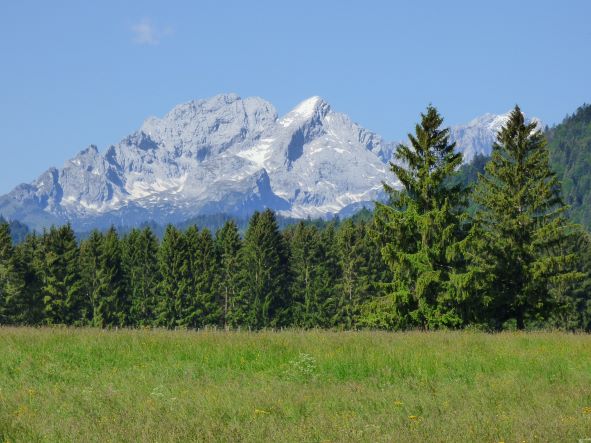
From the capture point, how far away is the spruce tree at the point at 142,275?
7575 cm

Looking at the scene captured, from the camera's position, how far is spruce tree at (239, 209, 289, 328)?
7419cm

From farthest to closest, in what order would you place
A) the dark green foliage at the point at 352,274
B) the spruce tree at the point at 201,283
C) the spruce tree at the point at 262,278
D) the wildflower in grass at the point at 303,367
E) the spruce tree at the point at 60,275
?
the spruce tree at the point at 262,278 → the dark green foliage at the point at 352,274 → the spruce tree at the point at 201,283 → the spruce tree at the point at 60,275 → the wildflower in grass at the point at 303,367

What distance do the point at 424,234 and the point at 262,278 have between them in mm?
47168

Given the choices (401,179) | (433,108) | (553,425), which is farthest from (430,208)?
(553,425)

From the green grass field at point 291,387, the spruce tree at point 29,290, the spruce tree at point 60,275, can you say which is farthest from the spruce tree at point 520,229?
the spruce tree at point 29,290

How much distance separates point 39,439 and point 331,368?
20.6 ft

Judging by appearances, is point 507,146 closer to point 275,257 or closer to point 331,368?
point 331,368

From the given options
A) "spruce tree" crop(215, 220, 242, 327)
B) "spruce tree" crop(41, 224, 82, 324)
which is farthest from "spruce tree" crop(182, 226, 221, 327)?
"spruce tree" crop(41, 224, 82, 324)

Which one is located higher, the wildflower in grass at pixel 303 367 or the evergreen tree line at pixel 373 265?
the evergreen tree line at pixel 373 265

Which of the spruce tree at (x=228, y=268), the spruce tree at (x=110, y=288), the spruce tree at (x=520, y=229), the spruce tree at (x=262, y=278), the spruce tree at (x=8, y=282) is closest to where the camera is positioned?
the spruce tree at (x=520, y=229)

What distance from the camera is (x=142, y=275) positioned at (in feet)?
251

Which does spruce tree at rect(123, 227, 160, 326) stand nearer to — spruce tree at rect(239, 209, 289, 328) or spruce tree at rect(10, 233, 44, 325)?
spruce tree at rect(239, 209, 289, 328)

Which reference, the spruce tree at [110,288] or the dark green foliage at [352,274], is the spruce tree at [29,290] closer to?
the spruce tree at [110,288]

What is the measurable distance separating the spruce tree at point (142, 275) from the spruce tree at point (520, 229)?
49.2m
